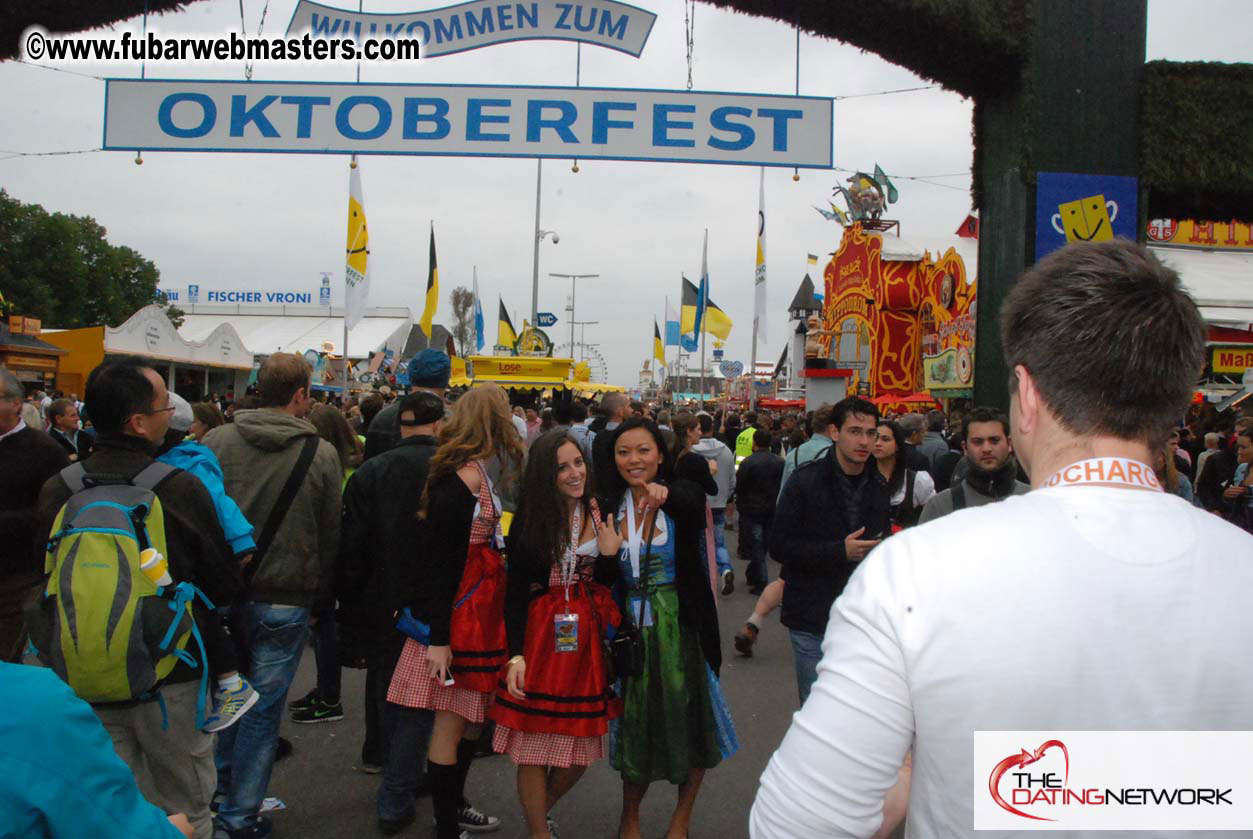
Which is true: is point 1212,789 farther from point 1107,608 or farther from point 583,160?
point 583,160

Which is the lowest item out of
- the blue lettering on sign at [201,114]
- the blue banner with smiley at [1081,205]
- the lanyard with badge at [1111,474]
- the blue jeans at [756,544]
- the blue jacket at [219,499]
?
the blue jeans at [756,544]

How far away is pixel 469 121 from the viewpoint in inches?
292

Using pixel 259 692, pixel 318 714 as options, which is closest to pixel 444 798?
pixel 259 692

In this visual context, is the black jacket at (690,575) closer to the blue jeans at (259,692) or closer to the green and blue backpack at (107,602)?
the blue jeans at (259,692)

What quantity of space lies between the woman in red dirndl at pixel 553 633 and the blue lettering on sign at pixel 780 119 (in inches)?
186

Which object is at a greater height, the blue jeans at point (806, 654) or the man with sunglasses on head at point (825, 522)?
the man with sunglasses on head at point (825, 522)

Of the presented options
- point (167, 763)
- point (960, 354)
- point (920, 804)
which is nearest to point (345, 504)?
point (167, 763)

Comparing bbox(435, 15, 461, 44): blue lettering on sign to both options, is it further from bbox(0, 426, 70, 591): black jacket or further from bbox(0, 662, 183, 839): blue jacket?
bbox(0, 662, 183, 839): blue jacket

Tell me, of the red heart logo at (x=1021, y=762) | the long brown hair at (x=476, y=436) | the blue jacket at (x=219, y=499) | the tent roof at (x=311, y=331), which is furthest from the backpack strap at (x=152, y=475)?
the tent roof at (x=311, y=331)

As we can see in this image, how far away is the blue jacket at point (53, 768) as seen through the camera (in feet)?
3.99

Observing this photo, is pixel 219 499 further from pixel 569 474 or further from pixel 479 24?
pixel 479 24

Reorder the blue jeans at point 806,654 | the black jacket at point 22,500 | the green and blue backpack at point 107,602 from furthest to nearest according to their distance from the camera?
the black jacket at point 22,500 < the blue jeans at point 806,654 < the green and blue backpack at point 107,602

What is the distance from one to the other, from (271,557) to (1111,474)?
136 inches

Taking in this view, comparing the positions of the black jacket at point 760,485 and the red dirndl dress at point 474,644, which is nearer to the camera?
the red dirndl dress at point 474,644
